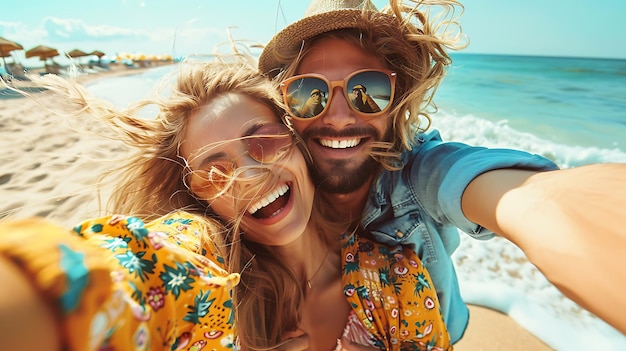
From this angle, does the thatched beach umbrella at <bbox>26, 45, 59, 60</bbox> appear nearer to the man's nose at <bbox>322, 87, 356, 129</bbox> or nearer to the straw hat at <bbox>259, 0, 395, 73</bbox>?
the straw hat at <bbox>259, 0, 395, 73</bbox>

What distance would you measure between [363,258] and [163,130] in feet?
Result: 3.92

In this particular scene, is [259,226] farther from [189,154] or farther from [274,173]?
[189,154]

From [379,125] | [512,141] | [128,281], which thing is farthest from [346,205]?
[512,141]

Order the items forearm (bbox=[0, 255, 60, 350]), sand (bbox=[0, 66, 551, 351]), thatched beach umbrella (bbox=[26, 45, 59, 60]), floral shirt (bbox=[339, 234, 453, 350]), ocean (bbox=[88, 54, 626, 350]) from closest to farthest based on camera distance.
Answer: forearm (bbox=[0, 255, 60, 350]), floral shirt (bbox=[339, 234, 453, 350]), sand (bbox=[0, 66, 551, 351]), ocean (bbox=[88, 54, 626, 350]), thatched beach umbrella (bbox=[26, 45, 59, 60])

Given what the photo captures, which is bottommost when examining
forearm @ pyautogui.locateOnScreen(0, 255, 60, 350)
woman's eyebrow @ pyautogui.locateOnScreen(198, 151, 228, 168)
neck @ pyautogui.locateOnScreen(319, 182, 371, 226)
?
neck @ pyautogui.locateOnScreen(319, 182, 371, 226)

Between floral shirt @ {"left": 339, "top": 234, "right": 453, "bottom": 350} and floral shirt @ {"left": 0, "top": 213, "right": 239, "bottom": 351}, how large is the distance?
2.76ft

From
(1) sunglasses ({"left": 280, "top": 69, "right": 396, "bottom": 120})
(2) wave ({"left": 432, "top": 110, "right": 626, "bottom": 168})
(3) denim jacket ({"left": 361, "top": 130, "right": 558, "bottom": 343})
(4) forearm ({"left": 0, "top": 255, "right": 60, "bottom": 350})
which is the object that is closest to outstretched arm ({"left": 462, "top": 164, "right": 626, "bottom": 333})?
(3) denim jacket ({"left": 361, "top": 130, "right": 558, "bottom": 343})

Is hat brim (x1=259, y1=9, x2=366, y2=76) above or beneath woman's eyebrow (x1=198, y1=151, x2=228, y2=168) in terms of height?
above

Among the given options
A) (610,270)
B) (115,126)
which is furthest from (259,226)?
(610,270)

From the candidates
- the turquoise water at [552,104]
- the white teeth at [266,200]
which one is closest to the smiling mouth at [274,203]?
the white teeth at [266,200]

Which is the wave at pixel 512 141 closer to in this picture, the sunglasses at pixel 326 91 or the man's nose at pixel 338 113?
the sunglasses at pixel 326 91

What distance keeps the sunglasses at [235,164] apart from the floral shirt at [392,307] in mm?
729

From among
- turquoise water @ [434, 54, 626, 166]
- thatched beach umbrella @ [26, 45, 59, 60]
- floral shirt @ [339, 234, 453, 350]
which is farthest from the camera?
thatched beach umbrella @ [26, 45, 59, 60]

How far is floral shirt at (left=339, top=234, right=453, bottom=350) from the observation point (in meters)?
1.63
